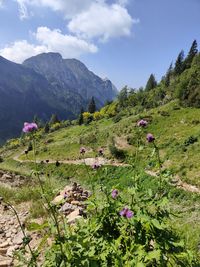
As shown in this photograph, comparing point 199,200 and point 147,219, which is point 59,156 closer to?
point 199,200

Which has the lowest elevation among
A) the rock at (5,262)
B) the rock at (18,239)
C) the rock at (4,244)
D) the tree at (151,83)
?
the rock at (4,244)

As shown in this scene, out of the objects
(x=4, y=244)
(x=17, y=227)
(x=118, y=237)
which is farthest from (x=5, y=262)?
(x=118, y=237)

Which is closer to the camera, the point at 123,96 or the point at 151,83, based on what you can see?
the point at 123,96

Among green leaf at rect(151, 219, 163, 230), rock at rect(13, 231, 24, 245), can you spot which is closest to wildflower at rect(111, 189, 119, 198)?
green leaf at rect(151, 219, 163, 230)

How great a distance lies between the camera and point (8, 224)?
859 cm

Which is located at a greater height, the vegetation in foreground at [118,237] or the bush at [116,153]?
the vegetation in foreground at [118,237]

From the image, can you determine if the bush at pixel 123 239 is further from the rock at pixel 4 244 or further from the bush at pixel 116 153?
the bush at pixel 116 153

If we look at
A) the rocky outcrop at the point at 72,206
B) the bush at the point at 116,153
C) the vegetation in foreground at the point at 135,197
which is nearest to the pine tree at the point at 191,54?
the vegetation in foreground at the point at 135,197

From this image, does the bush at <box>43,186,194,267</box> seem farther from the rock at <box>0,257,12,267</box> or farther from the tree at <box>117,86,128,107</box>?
the tree at <box>117,86,128,107</box>

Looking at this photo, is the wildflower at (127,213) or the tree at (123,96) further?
Result: the tree at (123,96)

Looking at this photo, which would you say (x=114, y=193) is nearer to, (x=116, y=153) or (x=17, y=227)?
(x=17, y=227)

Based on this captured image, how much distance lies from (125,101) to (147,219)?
95.1 metres

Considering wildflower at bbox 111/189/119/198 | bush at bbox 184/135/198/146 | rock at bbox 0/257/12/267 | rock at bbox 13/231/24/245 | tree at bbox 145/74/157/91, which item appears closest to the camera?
wildflower at bbox 111/189/119/198

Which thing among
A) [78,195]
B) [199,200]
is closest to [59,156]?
[199,200]
